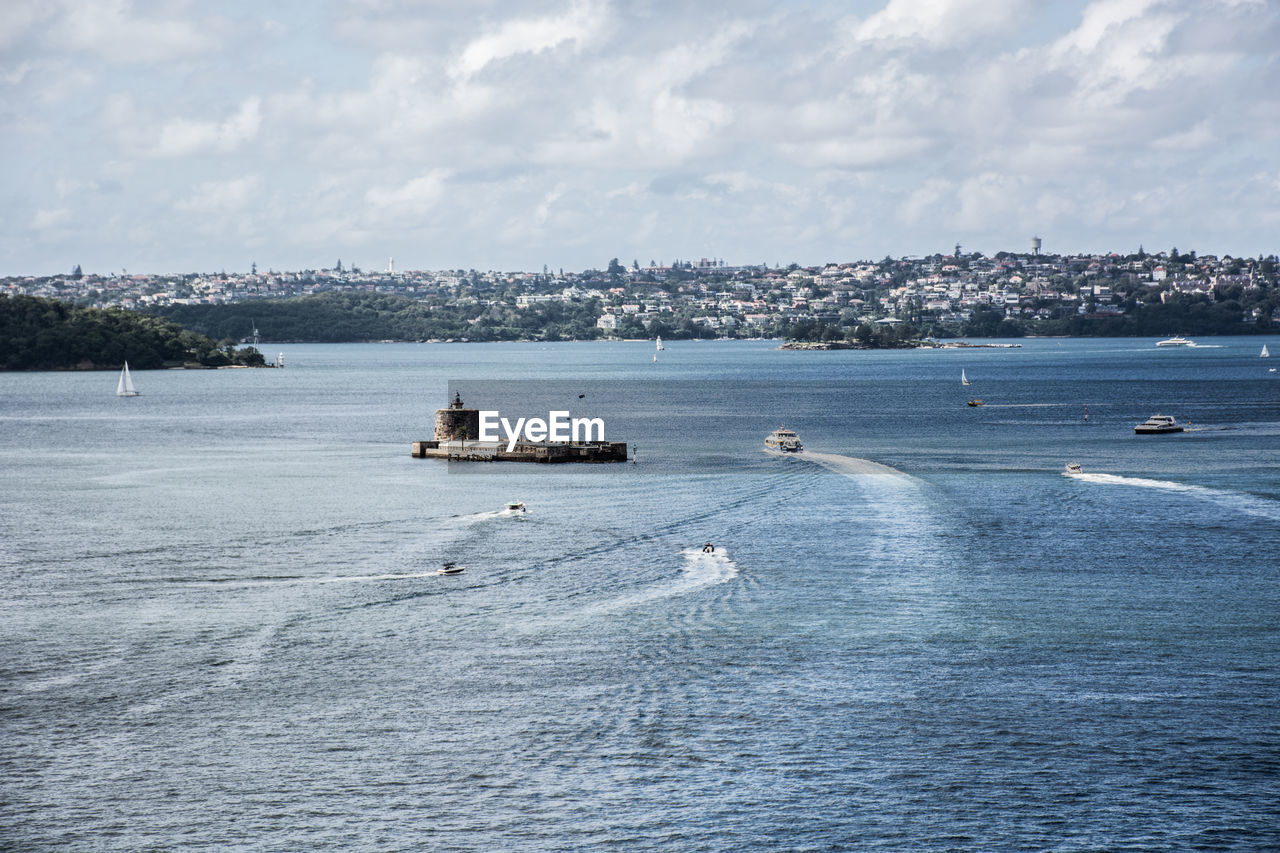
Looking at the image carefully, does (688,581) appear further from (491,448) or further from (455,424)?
(455,424)

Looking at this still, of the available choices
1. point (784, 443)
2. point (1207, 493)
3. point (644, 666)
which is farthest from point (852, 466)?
point (644, 666)

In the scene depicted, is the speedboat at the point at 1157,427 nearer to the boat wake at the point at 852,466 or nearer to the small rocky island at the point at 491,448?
the boat wake at the point at 852,466

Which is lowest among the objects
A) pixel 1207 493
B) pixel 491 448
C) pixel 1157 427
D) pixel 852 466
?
pixel 1207 493

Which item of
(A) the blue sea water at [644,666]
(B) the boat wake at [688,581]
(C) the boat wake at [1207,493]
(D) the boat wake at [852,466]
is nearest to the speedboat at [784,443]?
(D) the boat wake at [852,466]

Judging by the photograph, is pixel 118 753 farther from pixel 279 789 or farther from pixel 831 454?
pixel 831 454

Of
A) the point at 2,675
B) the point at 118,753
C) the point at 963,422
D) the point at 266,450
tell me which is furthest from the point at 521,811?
the point at 963,422

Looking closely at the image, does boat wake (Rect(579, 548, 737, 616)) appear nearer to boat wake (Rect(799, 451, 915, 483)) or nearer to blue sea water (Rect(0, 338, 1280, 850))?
blue sea water (Rect(0, 338, 1280, 850))
